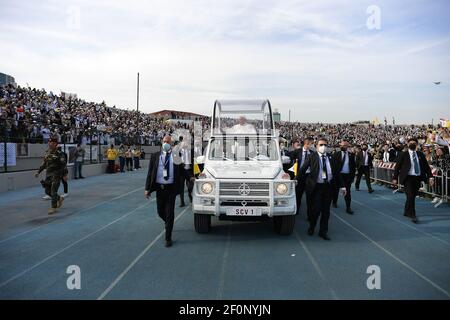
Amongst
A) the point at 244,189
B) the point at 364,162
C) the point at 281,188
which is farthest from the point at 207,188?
the point at 364,162

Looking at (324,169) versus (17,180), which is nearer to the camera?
(324,169)

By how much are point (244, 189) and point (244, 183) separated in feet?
0.38

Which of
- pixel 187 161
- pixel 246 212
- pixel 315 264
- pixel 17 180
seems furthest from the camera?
pixel 17 180

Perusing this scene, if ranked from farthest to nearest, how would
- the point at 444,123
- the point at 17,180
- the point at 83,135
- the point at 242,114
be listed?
the point at 444,123 < the point at 83,135 < the point at 17,180 < the point at 242,114

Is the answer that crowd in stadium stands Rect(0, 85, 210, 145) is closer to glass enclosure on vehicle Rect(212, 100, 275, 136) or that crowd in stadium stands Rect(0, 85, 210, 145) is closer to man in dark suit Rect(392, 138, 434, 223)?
glass enclosure on vehicle Rect(212, 100, 275, 136)

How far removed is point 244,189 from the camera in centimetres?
695

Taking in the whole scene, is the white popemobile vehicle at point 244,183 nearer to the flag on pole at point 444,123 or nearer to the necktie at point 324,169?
the necktie at point 324,169

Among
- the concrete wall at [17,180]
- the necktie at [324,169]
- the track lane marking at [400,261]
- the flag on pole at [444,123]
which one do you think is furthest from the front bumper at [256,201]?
the flag on pole at [444,123]

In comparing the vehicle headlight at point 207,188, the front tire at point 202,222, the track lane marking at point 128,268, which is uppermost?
the vehicle headlight at point 207,188

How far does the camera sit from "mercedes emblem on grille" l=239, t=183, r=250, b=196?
273 inches

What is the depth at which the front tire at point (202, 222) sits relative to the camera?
24.7 feet

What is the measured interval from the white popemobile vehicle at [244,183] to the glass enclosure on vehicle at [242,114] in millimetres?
1030

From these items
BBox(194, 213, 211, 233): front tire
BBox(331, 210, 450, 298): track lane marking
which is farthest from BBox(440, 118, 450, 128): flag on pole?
BBox(194, 213, 211, 233): front tire

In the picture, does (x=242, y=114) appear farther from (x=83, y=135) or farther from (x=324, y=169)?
(x=83, y=135)
